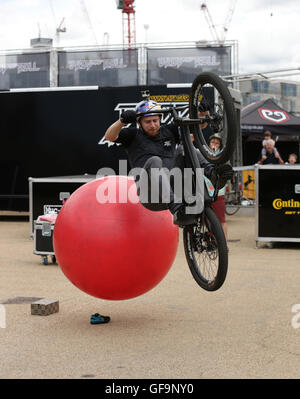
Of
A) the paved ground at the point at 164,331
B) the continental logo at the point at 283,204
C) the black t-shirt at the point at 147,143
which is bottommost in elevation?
the paved ground at the point at 164,331

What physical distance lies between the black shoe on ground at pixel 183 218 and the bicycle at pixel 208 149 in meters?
0.13

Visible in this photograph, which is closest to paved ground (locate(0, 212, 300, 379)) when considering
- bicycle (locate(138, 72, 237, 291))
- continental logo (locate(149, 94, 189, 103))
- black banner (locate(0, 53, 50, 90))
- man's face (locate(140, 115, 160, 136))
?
bicycle (locate(138, 72, 237, 291))

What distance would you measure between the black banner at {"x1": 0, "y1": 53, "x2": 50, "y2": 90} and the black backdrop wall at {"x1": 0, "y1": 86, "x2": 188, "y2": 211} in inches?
24.6

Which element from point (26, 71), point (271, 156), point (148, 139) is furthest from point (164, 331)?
point (26, 71)

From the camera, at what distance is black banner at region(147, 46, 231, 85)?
16875mm

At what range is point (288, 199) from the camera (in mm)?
12570

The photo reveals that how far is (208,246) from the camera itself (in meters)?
6.73

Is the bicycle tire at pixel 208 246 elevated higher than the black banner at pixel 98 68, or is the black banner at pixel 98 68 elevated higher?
the black banner at pixel 98 68

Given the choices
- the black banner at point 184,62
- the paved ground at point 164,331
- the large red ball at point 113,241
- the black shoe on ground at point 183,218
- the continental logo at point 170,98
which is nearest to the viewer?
the paved ground at point 164,331

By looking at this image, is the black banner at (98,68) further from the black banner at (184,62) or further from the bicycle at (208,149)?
the bicycle at (208,149)

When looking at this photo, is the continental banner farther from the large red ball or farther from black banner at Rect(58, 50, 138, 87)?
the large red ball

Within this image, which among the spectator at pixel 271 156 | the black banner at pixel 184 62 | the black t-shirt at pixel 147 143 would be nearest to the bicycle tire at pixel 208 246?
the black t-shirt at pixel 147 143

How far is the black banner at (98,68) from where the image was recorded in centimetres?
1705

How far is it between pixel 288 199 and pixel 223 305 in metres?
5.07
